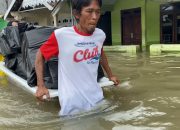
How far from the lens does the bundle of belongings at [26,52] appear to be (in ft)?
16.4

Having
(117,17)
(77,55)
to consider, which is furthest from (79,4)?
(117,17)

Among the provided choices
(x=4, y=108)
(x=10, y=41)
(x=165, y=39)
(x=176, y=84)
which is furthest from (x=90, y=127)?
(x=165, y=39)

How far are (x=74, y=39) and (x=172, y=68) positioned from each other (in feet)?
20.0

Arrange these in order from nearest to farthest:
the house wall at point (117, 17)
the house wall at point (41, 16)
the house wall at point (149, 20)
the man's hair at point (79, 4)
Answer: the man's hair at point (79, 4)
the house wall at point (149, 20)
the house wall at point (117, 17)
the house wall at point (41, 16)

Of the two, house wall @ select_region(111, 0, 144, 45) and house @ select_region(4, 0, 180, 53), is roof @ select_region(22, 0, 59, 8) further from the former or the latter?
house wall @ select_region(111, 0, 144, 45)

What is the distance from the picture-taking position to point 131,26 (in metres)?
19.1

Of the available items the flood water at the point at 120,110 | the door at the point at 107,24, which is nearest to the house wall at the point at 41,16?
the door at the point at 107,24

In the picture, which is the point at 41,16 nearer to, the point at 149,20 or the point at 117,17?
the point at 117,17

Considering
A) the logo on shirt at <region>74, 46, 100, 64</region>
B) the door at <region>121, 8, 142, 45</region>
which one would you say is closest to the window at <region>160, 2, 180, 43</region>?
the door at <region>121, 8, 142, 45</region>

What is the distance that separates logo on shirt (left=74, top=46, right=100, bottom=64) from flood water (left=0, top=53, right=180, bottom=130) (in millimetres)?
809

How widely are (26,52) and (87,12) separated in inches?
110

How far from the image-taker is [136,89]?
655cm

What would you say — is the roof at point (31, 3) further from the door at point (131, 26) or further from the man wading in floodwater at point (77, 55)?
the man wading in floodwater at point (77, 55)

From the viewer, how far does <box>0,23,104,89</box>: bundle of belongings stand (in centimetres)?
501
